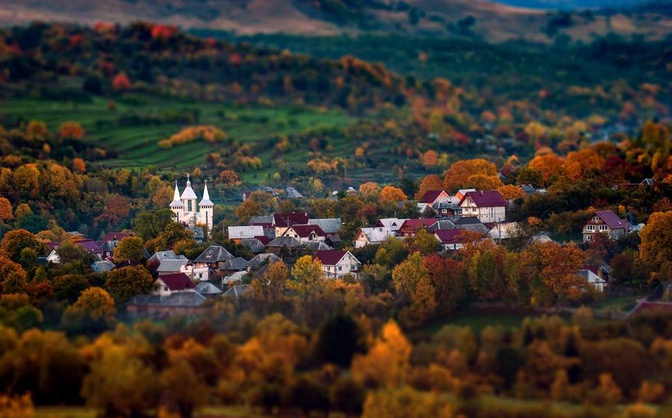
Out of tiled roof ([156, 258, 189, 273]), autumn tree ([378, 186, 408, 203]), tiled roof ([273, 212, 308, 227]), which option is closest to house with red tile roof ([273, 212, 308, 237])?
tiled roof ([273, 212, 308, 227])

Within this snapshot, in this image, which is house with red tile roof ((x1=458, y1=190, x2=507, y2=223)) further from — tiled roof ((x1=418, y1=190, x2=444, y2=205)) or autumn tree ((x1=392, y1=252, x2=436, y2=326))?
autumn tree ((x1=392, y1=252, x2=436, y2=326))

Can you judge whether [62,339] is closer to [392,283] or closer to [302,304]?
[302,304]

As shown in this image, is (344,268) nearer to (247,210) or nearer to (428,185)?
(247,210)

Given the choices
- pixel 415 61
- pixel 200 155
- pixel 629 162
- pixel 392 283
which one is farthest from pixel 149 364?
pixel 415 61

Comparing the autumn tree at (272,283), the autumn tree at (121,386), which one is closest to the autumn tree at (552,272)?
the autumn tree at (272,283)

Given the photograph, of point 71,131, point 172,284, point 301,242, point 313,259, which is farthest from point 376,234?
point 71,131

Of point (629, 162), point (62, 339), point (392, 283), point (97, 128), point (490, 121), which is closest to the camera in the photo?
point (62, 339)

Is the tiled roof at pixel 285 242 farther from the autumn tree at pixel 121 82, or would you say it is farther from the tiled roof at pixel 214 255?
the autumn tree at pixel 121 82
